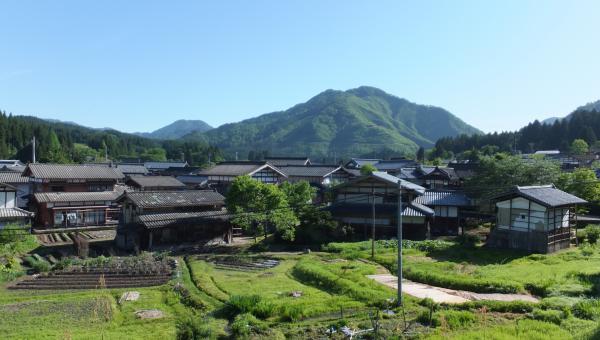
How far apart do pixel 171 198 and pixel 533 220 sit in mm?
27961

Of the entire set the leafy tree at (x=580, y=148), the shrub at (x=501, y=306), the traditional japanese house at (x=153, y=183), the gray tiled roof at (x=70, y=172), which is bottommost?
the shrub at (x=501, y=306)

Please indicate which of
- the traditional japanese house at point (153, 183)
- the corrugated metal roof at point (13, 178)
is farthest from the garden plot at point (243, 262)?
the corrugated metal roof at point (13, 178)

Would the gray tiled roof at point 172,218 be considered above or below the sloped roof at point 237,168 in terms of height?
below

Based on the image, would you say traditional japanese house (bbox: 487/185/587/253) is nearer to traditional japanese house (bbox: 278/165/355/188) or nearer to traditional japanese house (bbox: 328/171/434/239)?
traditional japanese house (bbox: 328/171/434/239)

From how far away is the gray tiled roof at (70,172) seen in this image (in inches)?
1697

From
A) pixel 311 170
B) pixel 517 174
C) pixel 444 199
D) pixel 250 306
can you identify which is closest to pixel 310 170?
pixel 311 170

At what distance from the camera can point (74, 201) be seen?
41.0 metres

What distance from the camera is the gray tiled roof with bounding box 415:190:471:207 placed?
128 ft

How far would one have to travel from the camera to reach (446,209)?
39594 millimetres

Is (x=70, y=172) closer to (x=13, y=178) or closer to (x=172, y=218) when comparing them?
(x=13, y=178)

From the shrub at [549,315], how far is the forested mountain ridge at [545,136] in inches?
3591

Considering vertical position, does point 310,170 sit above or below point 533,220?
above

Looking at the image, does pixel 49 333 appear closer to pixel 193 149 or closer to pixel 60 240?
pixel 60 240

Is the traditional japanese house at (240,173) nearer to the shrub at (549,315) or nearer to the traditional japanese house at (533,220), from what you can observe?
the traditional japanese house at (533,220)
